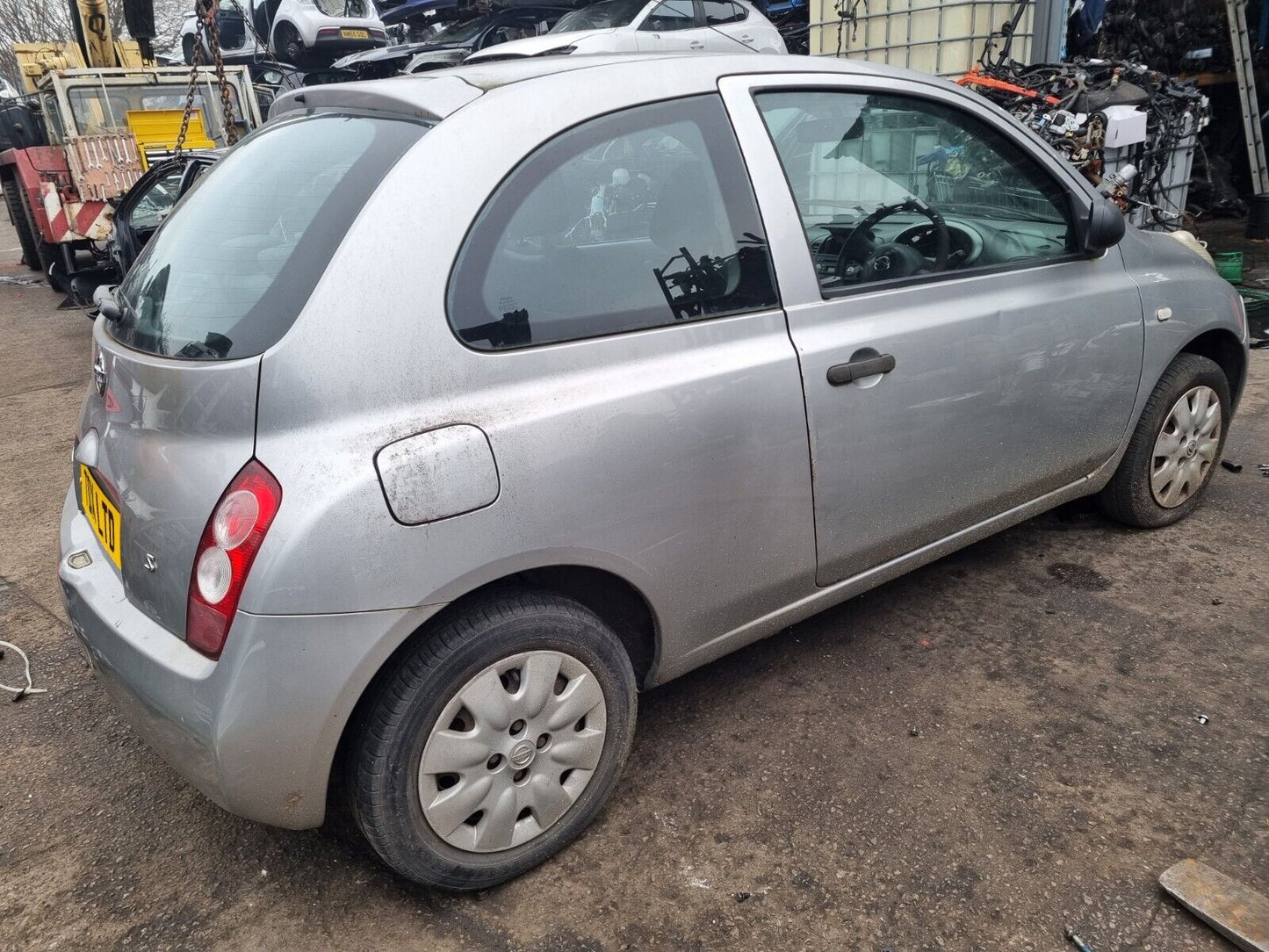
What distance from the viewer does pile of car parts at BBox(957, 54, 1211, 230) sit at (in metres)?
6.23

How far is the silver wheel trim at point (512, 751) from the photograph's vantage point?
188 cm

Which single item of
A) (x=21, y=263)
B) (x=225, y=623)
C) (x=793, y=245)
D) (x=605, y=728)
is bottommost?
(x=21, y=263)

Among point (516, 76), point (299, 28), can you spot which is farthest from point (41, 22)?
point (516, 76)

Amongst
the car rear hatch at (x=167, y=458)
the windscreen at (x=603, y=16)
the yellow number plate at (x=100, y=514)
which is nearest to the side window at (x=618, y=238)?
the car rear hatch at (x=167, y=458)

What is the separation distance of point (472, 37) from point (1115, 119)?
28.4 ft

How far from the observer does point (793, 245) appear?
2.27m

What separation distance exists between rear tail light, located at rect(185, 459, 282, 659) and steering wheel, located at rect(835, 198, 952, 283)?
145 centimetres

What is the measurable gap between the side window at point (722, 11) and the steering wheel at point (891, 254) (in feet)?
29.9

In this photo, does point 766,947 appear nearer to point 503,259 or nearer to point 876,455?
point 876,455

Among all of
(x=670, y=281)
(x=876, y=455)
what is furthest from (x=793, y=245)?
(x=876, y=455)

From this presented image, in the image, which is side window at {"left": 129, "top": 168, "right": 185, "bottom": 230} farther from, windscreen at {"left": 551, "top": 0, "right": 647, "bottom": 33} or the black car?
the black car

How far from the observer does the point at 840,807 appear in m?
2.24

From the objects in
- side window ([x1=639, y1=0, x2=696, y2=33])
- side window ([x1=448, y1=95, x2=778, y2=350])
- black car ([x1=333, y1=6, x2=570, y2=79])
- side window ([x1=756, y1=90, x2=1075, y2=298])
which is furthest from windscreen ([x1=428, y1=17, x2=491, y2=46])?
side window ([x1=448, y1=95, x2=778, y2=350])

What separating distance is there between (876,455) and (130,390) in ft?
5.63
